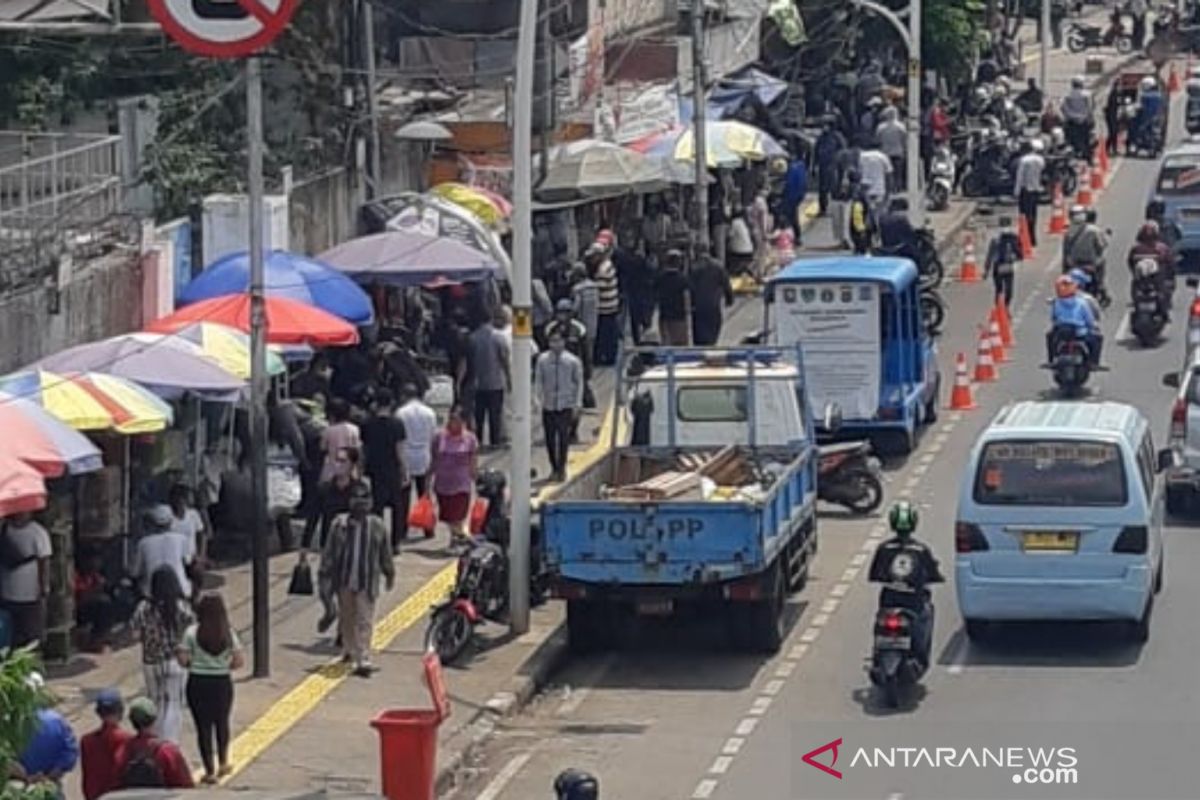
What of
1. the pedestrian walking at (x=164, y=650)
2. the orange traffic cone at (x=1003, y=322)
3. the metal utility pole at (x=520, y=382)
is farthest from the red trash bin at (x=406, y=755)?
the orange traffic cone at (x=1003, y=322)

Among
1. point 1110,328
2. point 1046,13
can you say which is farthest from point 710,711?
point 1046,13

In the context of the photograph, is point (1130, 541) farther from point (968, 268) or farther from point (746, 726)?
point (968, 268)

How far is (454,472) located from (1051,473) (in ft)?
20.8

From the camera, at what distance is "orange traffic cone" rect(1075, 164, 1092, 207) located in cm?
5659

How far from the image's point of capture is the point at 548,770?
23.1 metres

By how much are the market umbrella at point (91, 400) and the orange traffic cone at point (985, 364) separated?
1565 cm

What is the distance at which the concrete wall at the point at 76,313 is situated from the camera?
2825cm

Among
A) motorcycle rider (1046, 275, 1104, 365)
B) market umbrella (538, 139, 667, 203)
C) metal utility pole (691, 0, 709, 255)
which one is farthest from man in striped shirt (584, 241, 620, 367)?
motorcycle rider (1046, 275, 1104, 365)

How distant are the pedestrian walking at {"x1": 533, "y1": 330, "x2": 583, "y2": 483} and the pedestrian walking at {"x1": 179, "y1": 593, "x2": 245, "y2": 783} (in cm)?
1091

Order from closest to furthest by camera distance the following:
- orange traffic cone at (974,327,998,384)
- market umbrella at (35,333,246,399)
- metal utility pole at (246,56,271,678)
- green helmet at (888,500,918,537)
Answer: green helmet at (888,500,918,537) < metal utility pole at (246,56,271,678) < market umbrella at (35,333,246,399) < orange traffic cone at (974,327,998,384)

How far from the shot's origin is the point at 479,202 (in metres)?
40.8

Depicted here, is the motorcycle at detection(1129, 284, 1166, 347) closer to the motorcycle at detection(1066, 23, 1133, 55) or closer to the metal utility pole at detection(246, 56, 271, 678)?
the metal utility pole at detection(246, 56, 271, 678)

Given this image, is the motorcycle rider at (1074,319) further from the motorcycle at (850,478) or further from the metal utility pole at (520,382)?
the metal utility pole at (520,382)

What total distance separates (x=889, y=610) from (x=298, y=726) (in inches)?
168
